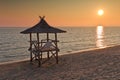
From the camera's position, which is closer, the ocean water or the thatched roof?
the thatched roof

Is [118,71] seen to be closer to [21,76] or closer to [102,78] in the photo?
[102,78]

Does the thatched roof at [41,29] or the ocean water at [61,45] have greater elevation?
the thatched roof at [41,29]

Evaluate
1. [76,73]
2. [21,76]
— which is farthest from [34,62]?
[76,73]

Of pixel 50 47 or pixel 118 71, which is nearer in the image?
pixel 118 71

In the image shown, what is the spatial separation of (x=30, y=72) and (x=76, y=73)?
134 inches

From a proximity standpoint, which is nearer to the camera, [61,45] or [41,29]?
[41,29]

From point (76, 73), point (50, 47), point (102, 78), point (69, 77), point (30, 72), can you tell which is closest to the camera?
point (102, 78)

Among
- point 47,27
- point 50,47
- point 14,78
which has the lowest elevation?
point 14,78

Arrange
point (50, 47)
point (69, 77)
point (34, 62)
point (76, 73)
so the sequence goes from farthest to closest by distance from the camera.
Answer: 1. point (34, 62)
2. point (50, 47)
3. point (76, 73)
4. point (69, 77)

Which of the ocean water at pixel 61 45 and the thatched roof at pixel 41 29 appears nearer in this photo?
the thatched roof at pixel 41 29

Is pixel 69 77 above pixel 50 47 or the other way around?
the other way around

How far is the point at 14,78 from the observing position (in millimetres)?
14297

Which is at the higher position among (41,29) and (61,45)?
(41,29)

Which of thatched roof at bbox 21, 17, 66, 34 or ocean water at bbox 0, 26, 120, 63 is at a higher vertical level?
thatched roof at bbox 21, 17, 66, 34
